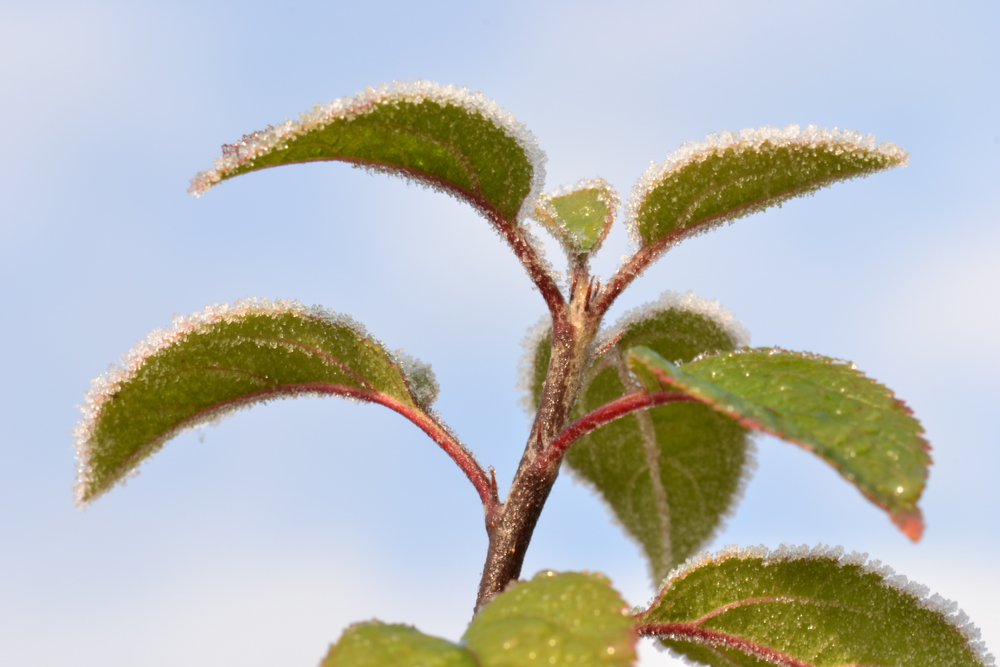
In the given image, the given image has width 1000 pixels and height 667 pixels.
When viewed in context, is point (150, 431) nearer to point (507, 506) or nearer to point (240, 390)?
point (240, 390)

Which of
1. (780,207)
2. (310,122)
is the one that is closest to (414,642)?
(310,122)

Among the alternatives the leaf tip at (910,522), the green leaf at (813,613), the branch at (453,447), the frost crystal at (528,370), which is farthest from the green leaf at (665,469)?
the leaf tip at (910,522)

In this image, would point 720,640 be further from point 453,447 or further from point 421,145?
Result: point 421,145

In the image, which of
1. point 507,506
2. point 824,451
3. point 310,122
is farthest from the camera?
point 507,506

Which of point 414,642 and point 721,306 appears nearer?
point 414,642

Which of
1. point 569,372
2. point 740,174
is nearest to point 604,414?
point 569,372

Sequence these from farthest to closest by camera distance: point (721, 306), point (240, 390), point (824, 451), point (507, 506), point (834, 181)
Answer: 1. point (721, 306)
2. point (240, 390)
3. point (834, 181)
4. point (507, 506)
5. point (824, 451)
